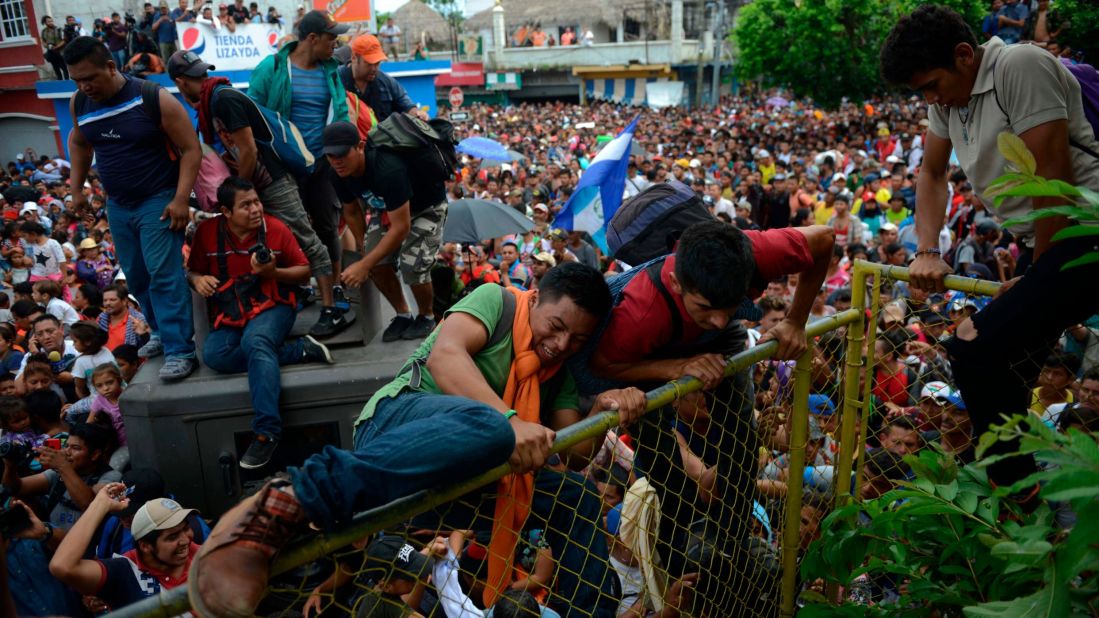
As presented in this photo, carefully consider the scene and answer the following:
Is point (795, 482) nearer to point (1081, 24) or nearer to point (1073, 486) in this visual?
point (1073, 486)

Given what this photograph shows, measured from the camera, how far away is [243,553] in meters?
1.57

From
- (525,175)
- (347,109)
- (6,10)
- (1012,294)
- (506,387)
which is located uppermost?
(6,10)

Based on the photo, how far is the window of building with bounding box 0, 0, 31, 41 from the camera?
2517 cm

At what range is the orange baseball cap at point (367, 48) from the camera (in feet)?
18.7

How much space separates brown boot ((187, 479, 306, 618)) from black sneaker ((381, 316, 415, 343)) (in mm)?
3910

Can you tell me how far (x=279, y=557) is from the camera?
65.1 inches

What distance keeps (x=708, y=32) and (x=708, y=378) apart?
52.8 m

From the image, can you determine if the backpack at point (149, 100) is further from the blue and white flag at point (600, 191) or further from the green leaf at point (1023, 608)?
the green leaf at point (1023, 608)

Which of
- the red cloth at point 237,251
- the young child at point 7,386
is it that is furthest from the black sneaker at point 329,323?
the young child at point 7,386

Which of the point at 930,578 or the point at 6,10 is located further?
the point at 6,10

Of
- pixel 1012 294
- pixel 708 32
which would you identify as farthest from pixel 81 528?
pixel 708 32

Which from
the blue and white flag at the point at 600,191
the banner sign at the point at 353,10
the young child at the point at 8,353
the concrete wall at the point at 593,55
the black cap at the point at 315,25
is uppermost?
the banner sign at the point at 353,10

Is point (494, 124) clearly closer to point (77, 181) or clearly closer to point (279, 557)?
point (77, 181)

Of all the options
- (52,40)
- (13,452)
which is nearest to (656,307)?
(13,452)
